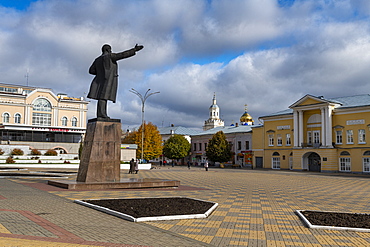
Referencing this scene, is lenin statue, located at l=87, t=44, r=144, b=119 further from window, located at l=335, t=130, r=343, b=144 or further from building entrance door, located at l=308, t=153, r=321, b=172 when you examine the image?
building entrance door, located at l=308, t=153, r=321, b=172

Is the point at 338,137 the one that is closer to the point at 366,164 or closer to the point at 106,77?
the point at 366,164

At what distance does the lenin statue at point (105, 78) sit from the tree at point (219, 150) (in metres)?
47.7

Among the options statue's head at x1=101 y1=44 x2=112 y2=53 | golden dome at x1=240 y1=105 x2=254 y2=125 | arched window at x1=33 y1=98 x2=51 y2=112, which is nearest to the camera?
statue's head at x1=101 y1=44 x2=112 y2=53

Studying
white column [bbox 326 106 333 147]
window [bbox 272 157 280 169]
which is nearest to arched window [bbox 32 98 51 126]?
window [bbox 272 157 280 169]

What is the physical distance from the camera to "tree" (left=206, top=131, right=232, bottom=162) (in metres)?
64.9

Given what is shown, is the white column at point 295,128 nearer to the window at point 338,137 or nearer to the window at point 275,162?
the window at point 275,162

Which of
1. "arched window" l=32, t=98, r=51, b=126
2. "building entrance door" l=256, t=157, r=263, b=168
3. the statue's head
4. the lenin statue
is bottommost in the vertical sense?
"building entrance door" l=256, t=157, r=263, b=168

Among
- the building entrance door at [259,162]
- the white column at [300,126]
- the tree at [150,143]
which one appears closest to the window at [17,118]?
the tree at [150,143]

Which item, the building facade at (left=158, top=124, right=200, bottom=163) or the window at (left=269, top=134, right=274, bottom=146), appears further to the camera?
the building facade at (left=158, top=124, right=200, bottom=163)

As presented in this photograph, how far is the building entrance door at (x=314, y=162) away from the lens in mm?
50781

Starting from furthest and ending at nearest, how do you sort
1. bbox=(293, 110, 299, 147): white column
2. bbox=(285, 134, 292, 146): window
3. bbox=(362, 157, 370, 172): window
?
1. bbox=(285, 134, 292, 146): window
2. bbox=(293, 110, 299, 147): white column
3. bbox=(362, 157, 370, 172): window

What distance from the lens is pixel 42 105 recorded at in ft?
226

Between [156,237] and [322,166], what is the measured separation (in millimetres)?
45896

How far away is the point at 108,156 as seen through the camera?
57.7 ft
